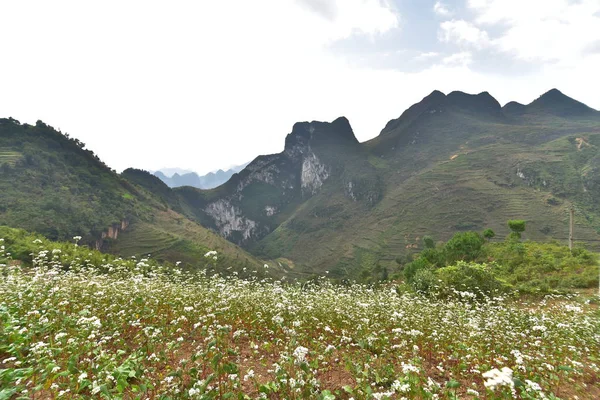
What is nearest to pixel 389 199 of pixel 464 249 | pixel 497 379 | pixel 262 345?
pixel 464 249

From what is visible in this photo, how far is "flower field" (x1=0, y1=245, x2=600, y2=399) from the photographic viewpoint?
4398 mm

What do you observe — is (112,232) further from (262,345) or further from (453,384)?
(453,384)

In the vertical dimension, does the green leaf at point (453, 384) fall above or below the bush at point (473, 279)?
above

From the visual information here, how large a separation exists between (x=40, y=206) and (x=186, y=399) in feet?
321

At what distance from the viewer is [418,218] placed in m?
127

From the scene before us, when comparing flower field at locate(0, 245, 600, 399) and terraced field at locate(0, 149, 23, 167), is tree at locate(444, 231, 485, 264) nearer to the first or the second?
flower field at locate(0, 245, 600, 399)

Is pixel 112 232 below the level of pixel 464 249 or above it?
below

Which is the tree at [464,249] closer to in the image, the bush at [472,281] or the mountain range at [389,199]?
the bush at [472,281]

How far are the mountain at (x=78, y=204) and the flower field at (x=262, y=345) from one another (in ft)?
235

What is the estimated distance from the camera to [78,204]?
8456 cm

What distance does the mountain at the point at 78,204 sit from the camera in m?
70.4

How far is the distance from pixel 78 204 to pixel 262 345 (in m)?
106

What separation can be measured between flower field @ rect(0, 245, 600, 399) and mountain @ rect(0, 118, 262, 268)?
71.5m

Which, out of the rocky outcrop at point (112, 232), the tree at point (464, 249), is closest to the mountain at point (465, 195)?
the tree at point (464, 249)
